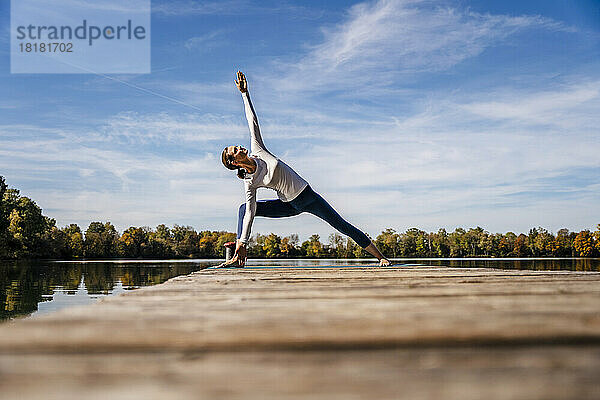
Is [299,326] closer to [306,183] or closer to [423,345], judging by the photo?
[423,345]

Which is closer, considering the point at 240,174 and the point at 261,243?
the point at 240,174

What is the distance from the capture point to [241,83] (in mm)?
4891

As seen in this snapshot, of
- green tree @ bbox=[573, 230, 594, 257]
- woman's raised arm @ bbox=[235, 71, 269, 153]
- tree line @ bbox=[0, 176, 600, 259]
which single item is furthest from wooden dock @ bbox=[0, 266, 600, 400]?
green tree @ bbox=[573, 230, 594, 257]

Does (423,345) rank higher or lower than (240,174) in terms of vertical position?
lower

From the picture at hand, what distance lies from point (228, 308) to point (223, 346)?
0.48 m

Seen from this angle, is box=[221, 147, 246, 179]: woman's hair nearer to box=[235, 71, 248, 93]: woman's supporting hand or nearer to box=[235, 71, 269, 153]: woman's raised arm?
box=[235, 71, 269, 153]: woman's raised arm

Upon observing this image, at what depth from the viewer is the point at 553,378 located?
63 cm

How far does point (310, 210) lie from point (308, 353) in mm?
4437

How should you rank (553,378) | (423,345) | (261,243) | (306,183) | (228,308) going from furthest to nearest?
(261,243) < (306,183) < (228,308) < (423,345) < (553,378)

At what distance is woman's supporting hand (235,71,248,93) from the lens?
4875 millimetres

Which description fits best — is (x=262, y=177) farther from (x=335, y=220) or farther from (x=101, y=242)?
(x=101, y=242)

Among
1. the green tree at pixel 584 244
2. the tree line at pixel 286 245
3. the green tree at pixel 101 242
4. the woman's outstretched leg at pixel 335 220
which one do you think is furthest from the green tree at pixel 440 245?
the woman's outstretched leg at pixel 335 220

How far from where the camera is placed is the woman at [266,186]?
14.8ft

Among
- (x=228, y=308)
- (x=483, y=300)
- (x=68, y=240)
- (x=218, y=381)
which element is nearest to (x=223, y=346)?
(x=218, y=381)
